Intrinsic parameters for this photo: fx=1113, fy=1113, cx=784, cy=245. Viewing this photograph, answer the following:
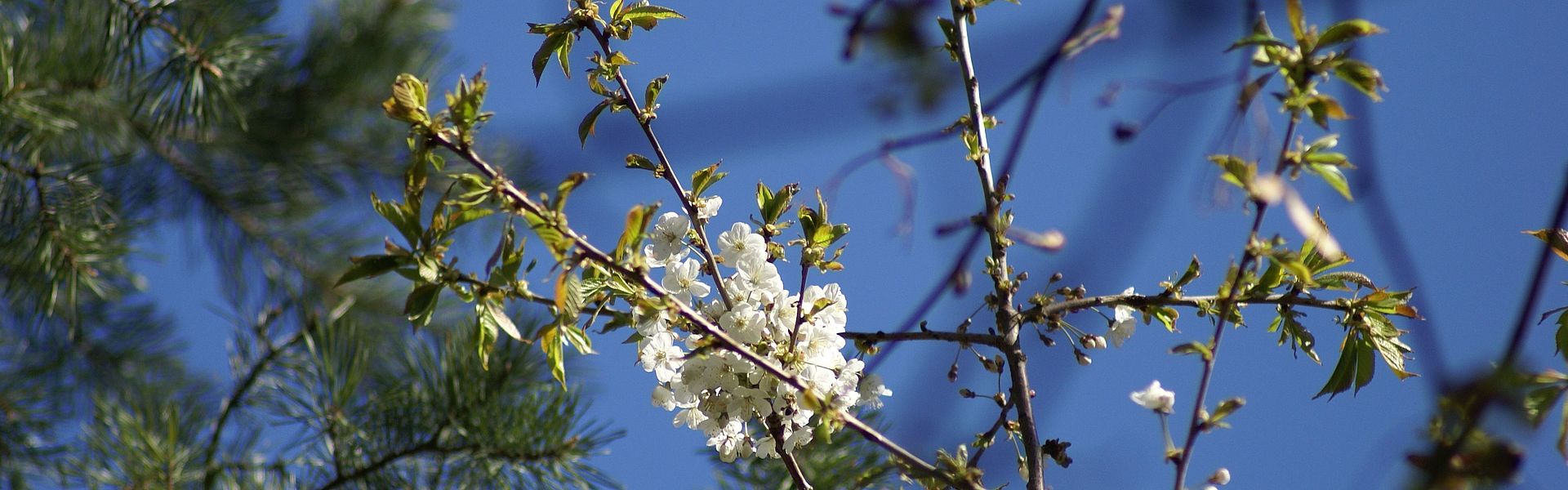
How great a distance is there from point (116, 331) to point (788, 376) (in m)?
2.23

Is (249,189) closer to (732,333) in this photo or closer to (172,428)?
(172,428)

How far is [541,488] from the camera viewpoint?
3.92ft

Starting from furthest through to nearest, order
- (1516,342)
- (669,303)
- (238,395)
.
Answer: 1. (238,395)
2. (669,303)
3. (1516,342)

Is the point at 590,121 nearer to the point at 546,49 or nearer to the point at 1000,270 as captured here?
the point at 546,49

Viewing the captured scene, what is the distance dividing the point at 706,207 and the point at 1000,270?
0.21 m

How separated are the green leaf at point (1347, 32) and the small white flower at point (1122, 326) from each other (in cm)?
24

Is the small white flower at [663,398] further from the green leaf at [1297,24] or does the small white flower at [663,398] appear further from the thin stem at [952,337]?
the green leaf at [1297,24]

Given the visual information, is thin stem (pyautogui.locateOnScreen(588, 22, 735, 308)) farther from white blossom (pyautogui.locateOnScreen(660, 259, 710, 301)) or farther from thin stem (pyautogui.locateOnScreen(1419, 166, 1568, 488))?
thin stem (pyautogui.locateOnScreen(1419, 166, 1568, 488))

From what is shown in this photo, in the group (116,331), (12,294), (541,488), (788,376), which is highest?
(116,331)

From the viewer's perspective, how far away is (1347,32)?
0.57 metres

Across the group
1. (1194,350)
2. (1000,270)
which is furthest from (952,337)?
(1194,350)

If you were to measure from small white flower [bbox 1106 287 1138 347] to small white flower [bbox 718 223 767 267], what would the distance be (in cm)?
25

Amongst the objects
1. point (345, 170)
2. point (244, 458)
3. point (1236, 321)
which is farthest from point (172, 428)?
point (345, 170)

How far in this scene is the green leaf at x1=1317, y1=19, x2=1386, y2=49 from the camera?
0.56m
